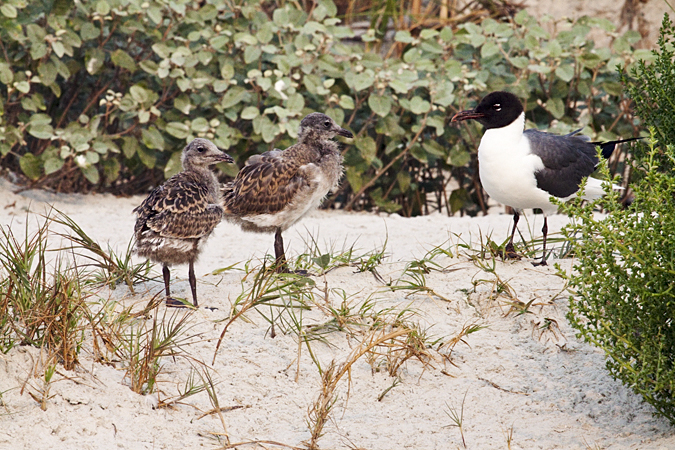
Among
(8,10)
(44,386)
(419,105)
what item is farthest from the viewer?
(419,105)

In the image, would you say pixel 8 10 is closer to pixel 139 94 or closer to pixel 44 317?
pixel 139 94

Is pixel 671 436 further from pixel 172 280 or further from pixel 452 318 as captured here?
pixel 172 280

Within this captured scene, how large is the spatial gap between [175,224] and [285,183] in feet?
2.82

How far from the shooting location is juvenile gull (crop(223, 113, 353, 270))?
458cm

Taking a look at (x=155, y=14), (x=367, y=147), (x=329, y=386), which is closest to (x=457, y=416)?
(x=329, y=386)

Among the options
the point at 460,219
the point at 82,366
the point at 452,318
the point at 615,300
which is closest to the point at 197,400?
the point at 82,366

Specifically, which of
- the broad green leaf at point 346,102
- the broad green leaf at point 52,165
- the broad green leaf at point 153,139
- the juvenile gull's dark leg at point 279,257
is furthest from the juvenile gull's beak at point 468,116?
the broad green leaf at point 52,165

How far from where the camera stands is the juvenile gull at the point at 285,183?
15.0 ft

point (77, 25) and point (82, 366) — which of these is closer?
point (82, 366)

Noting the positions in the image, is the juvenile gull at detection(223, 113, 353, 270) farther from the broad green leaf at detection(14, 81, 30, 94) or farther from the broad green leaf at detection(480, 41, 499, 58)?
the broad green leaf at detection(480, 41, 499, 58)

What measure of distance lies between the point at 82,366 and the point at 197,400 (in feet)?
1.70

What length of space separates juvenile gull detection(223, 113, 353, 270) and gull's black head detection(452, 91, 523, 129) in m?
0.85

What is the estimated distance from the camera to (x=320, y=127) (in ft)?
15.9

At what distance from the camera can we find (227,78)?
22.9 feet
